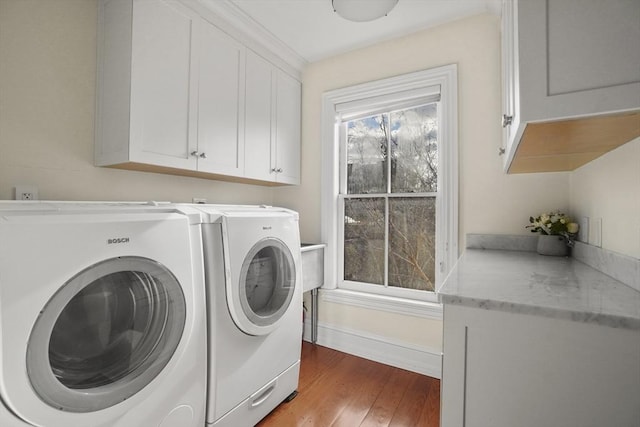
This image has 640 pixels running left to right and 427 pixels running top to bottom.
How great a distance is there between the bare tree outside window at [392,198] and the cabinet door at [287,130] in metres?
0.47

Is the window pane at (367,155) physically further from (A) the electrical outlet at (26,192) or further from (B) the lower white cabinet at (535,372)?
(A) the electrical outlet at (26,192)

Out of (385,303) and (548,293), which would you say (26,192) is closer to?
(548,293)

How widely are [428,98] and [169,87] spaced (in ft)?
5.85

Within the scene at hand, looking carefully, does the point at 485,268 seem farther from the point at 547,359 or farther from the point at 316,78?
the point at 316,78

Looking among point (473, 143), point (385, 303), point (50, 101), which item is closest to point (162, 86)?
point (50, 101)

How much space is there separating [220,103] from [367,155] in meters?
1.25

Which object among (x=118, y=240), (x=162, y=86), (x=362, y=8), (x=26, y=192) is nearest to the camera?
(x=118, y=240)

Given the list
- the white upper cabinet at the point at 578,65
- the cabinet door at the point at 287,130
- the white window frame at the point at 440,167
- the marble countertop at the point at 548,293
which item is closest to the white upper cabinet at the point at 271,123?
the cabinet door at the point at 287,130

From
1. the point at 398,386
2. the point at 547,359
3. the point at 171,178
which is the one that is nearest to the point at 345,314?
the point at 398,386

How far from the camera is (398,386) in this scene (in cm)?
197

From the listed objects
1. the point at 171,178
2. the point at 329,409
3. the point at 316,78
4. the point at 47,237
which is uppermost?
the point at 316,78

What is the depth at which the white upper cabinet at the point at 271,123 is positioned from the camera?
2215 mm

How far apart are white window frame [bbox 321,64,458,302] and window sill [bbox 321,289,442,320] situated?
0.20 feet

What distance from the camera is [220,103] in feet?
6.50
